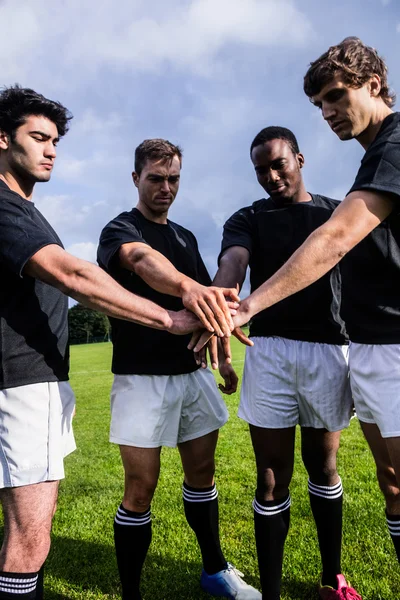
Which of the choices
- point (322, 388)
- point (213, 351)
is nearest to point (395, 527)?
point (322, 388)

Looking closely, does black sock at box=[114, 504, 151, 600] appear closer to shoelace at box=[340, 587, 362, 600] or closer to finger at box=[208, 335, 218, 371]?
finger at box=[208, 335, 218, 371]

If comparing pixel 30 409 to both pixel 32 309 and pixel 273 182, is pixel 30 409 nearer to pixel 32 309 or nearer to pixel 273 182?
pixel 32 309

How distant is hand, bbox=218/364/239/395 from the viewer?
11.6 feet

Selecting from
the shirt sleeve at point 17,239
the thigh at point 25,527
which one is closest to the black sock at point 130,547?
the thigh at point 25,527

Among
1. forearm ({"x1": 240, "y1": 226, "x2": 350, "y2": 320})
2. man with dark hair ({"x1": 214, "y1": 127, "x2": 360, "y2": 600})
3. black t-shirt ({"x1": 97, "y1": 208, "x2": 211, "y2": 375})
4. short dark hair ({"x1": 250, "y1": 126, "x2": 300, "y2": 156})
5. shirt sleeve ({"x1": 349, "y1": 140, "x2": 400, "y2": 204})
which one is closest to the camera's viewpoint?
shirt sleeve ({"x1": 349, "y1": 140, "x2": 400, "y2": 204})

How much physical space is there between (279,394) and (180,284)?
92 cm

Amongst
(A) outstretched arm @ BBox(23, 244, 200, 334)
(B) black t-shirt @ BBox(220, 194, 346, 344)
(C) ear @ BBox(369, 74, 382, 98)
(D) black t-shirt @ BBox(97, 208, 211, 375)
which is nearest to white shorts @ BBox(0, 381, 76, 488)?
(A) outstretched arm @ BBox(23, 244, 200, 334)

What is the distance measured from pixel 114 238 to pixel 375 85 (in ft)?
5.78

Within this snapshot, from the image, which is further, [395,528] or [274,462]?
[274,462]

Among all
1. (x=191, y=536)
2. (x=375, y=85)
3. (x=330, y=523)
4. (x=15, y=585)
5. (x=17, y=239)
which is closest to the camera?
(x=15, y=585)

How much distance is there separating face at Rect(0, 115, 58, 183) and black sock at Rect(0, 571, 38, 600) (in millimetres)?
1942

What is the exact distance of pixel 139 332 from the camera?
10.9ft

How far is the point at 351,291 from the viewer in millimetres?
2725

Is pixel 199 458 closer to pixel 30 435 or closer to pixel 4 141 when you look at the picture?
pixel 30 435
